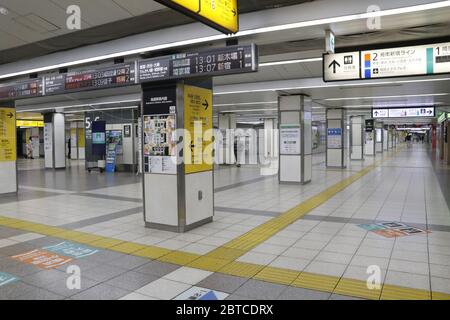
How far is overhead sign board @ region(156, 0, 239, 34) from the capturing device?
9.16ft

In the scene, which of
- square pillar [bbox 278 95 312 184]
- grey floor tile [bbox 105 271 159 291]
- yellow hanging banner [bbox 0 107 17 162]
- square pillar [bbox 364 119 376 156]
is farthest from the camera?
square pillar [bbox 364 119 376 156]

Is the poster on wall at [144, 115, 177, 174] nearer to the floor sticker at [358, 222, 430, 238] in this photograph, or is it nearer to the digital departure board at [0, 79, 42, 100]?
the digital departure board at [0, 79, 42, 100]

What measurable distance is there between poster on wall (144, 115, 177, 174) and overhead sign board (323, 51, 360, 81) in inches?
98.7

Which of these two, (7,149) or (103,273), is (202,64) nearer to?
(103,273)

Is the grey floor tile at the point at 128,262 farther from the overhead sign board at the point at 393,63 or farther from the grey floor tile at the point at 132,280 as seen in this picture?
the overhead sign board at the point at 393,63

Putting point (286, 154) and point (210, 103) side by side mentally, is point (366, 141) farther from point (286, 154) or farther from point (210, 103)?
point (210, 103)

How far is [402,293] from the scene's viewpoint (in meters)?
3.47

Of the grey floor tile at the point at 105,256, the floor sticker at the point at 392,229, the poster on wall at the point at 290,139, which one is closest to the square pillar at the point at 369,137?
the poster on wall at the point at 290,139

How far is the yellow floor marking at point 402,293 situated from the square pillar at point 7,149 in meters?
9.76

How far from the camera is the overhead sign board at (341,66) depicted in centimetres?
540

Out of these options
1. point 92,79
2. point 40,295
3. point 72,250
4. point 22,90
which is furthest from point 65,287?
point 22,90

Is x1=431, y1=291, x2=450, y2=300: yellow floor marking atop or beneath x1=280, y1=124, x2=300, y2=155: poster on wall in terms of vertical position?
beneath

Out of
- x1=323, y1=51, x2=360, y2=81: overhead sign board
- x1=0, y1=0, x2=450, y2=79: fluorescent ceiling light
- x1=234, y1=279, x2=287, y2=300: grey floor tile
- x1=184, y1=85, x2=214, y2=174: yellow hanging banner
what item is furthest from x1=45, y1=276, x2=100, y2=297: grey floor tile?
x1=323, y1=51, x2=360, y2=81: overhead sign board

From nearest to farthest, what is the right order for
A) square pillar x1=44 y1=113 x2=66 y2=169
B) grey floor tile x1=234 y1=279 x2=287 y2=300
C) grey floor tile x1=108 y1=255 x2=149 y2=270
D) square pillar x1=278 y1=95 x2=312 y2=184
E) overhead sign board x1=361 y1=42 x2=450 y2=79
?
grey floor tile x1=234 y1=279 x2=287 y2=300, grey floor tile x1=108 y1=255 x2=149 y2=270, overhead sign board x1=361 y1=42 x2=450 y2=79, square pillar x1=278 y1=95 x2=312 y2=184, square pillar x1=44 y1=113 x2=66 y2=169
